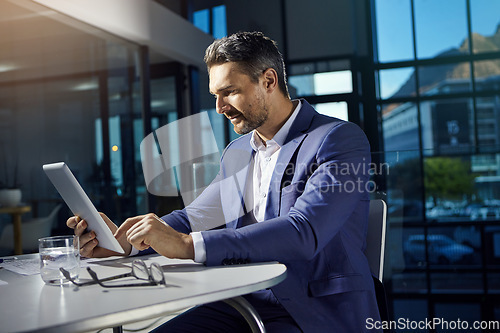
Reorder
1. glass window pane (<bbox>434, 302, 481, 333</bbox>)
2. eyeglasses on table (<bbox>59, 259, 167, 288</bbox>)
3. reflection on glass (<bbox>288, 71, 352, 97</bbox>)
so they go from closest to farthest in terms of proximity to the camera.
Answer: eyeglasses on table (<bbox>59, 259, 167, 288</bbox>) < glass window pane (<bbox>434, 302, 481, 333</bbox>) < reflection on glass (<bbox>288, 71, 352, 97</bbox>)

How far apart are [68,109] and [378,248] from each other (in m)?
3.50

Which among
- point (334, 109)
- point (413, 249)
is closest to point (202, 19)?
point (334, 109)

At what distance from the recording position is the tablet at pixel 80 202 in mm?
1218

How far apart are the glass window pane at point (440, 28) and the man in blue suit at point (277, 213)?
3.61 meters

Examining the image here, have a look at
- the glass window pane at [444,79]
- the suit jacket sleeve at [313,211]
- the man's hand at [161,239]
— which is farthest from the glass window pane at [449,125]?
the man's hand at [161,239]

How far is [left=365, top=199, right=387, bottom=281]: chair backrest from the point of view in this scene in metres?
1.56

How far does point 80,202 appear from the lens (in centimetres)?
126

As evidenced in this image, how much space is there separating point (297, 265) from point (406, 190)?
248cm

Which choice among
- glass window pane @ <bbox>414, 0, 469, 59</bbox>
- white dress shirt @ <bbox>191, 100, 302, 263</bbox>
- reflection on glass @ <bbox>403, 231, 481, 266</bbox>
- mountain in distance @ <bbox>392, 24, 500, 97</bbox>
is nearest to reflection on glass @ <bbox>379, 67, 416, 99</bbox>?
mountain in distance @ <bbox>392, 24, 500, 97</bbox>

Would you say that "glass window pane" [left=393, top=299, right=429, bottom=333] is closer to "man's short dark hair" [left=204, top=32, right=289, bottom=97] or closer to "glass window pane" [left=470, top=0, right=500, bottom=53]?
"man's short dark hair" [left=204, top=32, right=289, bottom=97]

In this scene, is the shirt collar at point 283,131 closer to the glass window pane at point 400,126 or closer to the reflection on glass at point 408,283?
the reflection on glass at point 408,283

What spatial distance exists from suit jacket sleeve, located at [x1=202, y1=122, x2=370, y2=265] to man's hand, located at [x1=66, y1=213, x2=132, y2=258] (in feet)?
1.30

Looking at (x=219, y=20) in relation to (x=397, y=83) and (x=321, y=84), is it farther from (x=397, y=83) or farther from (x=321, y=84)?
(x=397, y=83)

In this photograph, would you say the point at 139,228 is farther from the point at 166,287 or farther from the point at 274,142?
the point at 274,142
